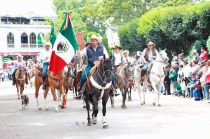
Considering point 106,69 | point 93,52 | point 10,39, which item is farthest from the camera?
point 10,39

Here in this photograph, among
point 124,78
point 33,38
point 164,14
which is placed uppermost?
point 33,38

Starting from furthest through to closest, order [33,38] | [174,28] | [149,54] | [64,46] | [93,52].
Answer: [33,38] < [174,28] < [149,54] < [64,46] < [93,52]

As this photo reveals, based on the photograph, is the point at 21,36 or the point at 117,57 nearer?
the point at 117,57

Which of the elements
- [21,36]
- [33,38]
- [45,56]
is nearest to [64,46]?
[45,56]

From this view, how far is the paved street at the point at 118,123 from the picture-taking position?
12.5 m

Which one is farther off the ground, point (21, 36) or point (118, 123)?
point (21, 36)

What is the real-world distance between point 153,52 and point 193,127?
294 inches

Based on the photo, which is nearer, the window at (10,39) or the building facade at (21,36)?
the building facade at (21,36)

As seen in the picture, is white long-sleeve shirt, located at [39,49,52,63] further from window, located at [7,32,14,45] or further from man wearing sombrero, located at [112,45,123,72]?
window, located at [7,32,14,45]

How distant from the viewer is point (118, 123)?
14.8m

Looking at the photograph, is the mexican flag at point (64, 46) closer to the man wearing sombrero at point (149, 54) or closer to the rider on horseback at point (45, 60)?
the rider on horseback at point (45, 60)

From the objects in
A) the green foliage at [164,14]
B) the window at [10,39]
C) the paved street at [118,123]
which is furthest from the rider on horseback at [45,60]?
the window at [10,39]

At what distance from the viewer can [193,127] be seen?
13.1m

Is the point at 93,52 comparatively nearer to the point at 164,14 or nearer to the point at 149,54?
the point at 149,54
